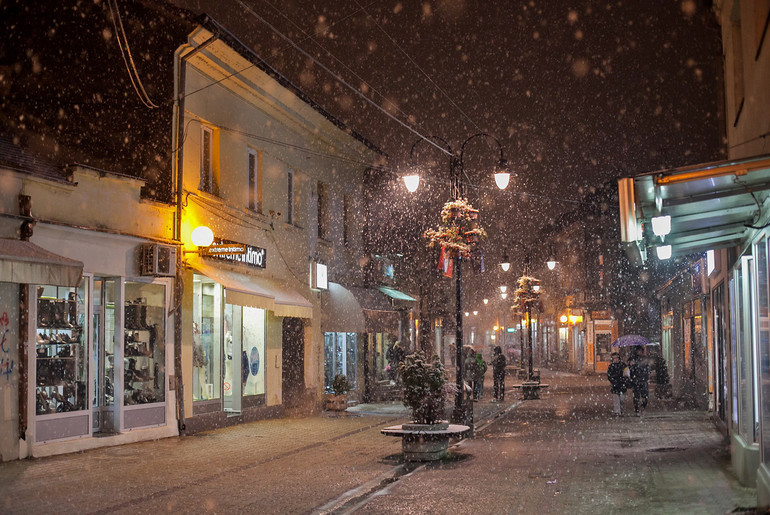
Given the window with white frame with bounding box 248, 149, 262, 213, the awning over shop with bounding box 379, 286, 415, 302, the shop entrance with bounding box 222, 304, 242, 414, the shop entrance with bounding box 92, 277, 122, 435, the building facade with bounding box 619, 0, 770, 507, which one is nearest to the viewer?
the building facade with bounding box 619, 0, 770, 507

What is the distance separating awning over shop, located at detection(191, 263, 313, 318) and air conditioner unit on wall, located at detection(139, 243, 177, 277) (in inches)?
41.3

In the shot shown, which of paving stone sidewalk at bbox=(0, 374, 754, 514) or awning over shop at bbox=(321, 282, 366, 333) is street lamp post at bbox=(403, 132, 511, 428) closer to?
paving stone sidewalk at bbox=(0, 374, 754, 514)

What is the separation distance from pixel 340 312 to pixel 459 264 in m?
7.77

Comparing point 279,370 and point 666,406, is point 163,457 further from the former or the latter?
point 666,406

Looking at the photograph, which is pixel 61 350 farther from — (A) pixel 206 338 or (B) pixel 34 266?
(A) pixel 206 338

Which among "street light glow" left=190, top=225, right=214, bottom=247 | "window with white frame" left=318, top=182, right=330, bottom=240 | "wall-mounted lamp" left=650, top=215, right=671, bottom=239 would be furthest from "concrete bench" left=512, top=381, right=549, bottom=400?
"wall-mounted lamp" left=650, top=215, right=671, bottom=239

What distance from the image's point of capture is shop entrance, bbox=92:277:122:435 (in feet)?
51.4

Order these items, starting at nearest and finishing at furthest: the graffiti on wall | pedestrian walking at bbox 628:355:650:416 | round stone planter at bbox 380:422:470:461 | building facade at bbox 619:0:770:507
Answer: building facade at bbox 619:0:770:507 → the graffiti on wall → round stone planter at bbox 380:422:470:461 → pedestrian walking at bbox 628:355:650:416

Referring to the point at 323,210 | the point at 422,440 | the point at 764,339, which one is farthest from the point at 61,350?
the point at 323,210

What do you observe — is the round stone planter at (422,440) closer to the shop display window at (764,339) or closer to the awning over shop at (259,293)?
the awning over shop at (259,293)

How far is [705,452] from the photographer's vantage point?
1435cm

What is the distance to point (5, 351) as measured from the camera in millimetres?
13180

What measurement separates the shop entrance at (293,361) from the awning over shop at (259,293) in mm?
1183

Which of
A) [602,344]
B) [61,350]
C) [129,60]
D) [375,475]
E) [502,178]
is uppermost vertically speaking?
[129,60]
